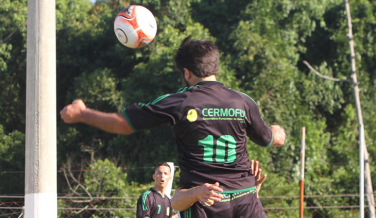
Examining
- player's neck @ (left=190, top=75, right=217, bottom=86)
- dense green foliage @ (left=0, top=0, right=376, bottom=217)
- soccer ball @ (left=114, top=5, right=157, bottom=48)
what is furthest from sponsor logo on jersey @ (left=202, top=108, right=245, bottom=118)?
dense green foliage @ (left=0, top=0, right=376, bottom=217)

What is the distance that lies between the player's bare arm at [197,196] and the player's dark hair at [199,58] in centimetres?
65

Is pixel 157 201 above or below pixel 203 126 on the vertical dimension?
below

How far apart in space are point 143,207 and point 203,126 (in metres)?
3.78

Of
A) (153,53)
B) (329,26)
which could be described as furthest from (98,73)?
(329,26)

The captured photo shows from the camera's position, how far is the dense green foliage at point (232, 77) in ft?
56.0

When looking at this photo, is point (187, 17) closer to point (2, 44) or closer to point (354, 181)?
point (2, 44)

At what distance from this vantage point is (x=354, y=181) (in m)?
16.5

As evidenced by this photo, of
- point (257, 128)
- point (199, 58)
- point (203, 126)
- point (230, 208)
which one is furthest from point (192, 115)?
point (230, 208)

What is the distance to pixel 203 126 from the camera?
9.61 ft

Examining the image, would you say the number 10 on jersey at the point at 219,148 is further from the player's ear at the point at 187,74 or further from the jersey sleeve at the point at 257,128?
the player's ear at the point at 187,74

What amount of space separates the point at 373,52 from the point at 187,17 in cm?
667

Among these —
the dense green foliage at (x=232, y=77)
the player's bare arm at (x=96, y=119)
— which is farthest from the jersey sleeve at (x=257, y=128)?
the dense green foliage at (x=232, y=77)

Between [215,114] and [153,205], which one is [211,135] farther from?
[153,205]

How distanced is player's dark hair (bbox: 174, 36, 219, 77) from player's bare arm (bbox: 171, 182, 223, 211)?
65 centimetres
